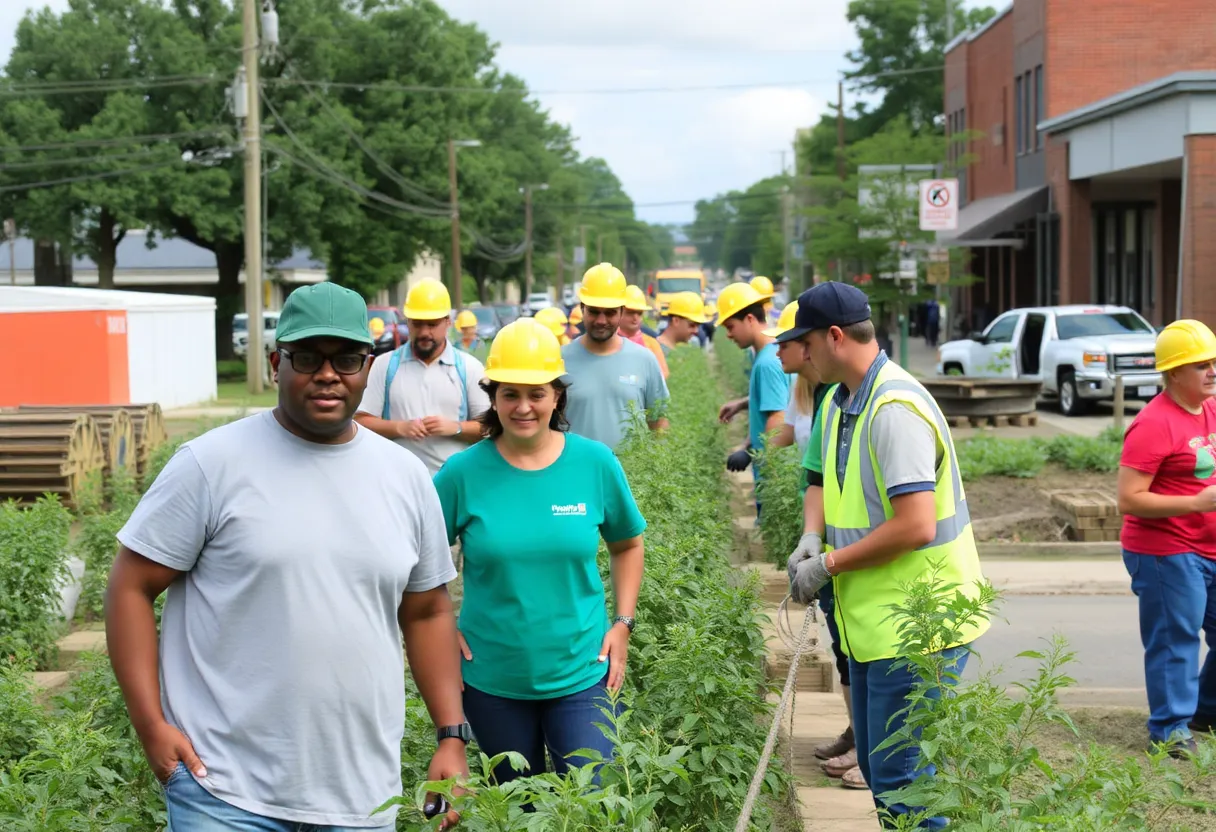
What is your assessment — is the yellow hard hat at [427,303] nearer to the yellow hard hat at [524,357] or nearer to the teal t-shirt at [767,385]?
the teal t-shirt at [767,385]

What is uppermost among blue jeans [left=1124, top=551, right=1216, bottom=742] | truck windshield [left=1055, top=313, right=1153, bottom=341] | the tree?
the tree

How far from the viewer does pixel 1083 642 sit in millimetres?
9680

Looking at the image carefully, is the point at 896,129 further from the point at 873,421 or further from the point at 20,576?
the point at 873,421

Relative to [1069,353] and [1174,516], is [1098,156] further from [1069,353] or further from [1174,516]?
[1174,516]

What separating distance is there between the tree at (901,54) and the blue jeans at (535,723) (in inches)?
3075

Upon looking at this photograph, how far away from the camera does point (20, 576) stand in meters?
8.57

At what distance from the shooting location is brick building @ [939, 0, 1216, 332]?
30.5 m

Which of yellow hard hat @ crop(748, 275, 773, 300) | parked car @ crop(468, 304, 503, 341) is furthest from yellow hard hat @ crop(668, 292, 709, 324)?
parked car @ crop(468, 304, 503, 341)

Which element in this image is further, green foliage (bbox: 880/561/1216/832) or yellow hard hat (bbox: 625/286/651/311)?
yellow hard hat (bbox: 625/286/651/311)

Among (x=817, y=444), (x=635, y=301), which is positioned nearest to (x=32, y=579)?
(x=817, y=444)

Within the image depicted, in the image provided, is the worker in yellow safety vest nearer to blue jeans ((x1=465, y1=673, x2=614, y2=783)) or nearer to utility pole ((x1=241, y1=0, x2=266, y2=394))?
blue jeans ((x1=465, y1=673, x2=614, y2=783))

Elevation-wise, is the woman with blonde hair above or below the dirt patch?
above

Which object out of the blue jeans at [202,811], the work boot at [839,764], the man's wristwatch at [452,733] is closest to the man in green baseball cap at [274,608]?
the blue jeans at [202,811]

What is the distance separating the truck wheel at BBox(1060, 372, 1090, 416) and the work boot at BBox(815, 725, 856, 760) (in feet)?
67.1
